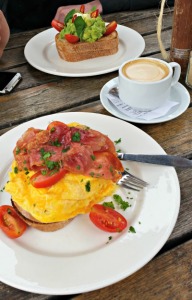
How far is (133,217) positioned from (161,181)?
0.52 feet

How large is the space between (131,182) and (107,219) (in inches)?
6.9

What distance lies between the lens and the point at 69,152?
1062 millimetres

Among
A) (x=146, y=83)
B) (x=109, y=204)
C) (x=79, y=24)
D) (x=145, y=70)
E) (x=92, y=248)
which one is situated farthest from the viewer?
(x=79, y=24)

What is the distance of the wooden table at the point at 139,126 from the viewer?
2.94ft

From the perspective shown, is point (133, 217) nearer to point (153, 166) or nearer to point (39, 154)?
point (153, 166)

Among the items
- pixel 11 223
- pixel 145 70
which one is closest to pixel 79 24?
pixel 145 70

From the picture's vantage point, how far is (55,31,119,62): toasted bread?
6.17ft

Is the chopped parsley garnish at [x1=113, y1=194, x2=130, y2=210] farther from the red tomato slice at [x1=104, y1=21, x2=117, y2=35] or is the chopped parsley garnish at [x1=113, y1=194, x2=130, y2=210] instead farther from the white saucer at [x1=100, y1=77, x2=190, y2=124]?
the red tomato slice at [x1=104, y1=21, x2=117, y2=35]

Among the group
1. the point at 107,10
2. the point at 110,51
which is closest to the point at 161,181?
the point at 110,51

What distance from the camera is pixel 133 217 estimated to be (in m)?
1.04

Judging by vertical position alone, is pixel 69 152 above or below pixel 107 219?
above

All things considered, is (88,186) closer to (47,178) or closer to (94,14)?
(47,178)

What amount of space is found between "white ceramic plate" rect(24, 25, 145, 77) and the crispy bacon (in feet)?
2.30

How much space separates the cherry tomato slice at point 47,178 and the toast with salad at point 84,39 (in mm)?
1022
